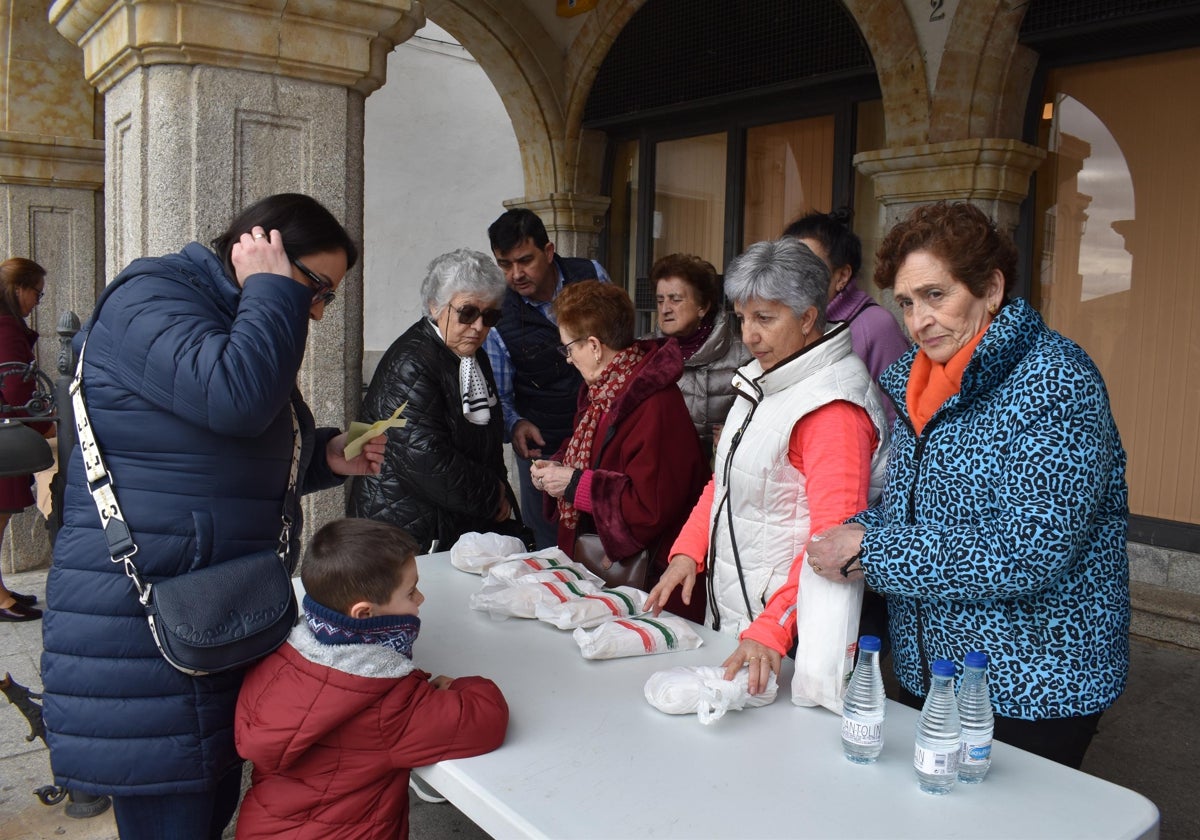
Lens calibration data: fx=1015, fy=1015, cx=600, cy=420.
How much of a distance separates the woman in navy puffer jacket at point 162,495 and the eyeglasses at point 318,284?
5 centimetres

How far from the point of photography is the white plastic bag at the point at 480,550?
2.70 metres

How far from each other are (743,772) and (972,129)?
437 centimetres

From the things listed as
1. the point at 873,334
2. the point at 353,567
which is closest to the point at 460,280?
the point at 873,334

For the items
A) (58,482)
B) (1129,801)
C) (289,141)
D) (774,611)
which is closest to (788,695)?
(774,611)

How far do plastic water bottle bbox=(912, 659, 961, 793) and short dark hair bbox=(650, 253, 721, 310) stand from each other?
7.71ft

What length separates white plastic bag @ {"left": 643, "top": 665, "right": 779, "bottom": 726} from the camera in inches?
68.9

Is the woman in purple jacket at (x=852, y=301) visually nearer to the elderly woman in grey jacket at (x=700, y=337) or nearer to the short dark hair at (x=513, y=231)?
the elderly woman in grey jacket at (x=700, y=337)

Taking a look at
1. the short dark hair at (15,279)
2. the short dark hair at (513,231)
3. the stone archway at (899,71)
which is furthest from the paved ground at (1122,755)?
the stone archway at (899,71)

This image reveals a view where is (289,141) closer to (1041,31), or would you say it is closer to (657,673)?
(657,673)

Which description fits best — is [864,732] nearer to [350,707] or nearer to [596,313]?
[350,707]

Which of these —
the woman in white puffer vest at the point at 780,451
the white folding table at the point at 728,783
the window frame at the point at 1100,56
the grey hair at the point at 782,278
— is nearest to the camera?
the white folding table at the point at 728,783

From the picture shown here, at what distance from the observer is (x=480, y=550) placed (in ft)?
8.95

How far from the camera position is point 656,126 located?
7.54m

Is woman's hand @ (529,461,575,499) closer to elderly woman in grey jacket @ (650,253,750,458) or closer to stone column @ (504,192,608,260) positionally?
elderly woman in grey jacket @ (650,253,750,458)
